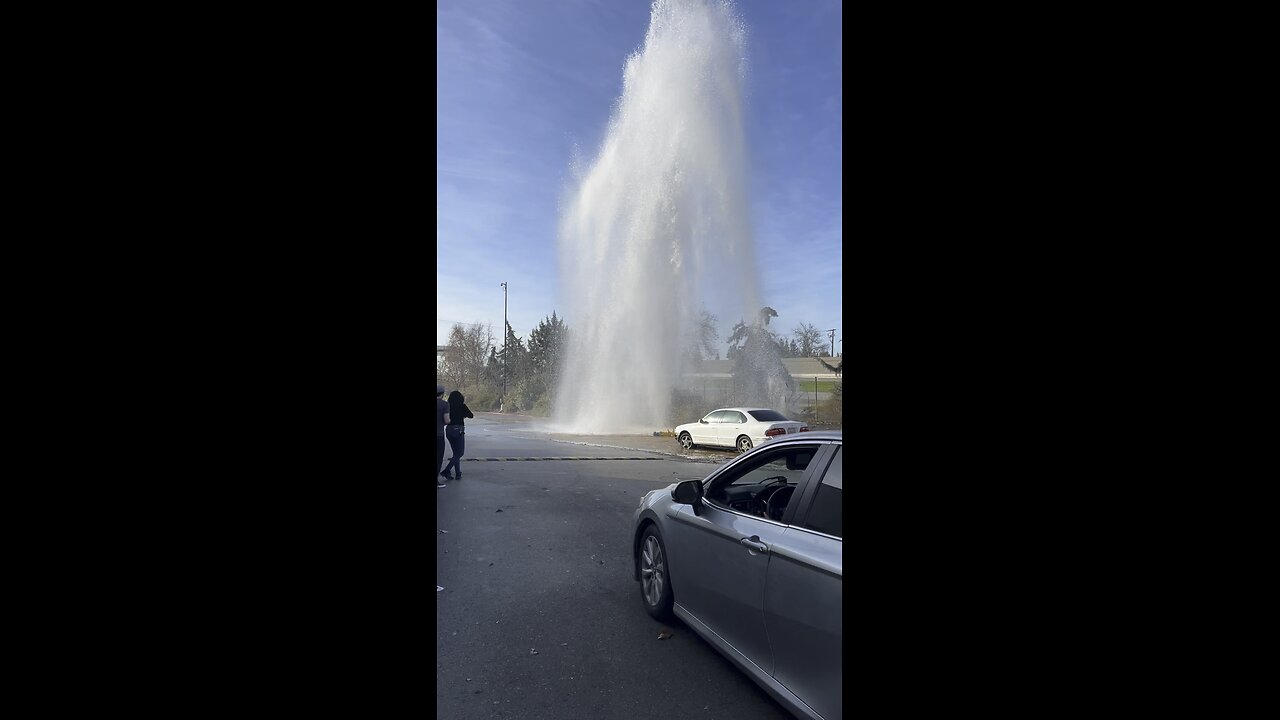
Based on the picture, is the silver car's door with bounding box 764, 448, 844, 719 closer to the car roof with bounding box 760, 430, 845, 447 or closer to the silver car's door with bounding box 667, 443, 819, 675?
the silver car's door with bounding box 667, 443, 819, 675

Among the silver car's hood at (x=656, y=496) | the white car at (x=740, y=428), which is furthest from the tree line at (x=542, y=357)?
the silver car's hood at (x=656, y=496)

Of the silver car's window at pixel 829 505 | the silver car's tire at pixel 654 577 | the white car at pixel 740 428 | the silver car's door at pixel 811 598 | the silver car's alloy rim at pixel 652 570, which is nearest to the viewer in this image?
the silver car's door at pixel 811 598

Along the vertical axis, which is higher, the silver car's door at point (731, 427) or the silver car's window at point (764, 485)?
the silver car's window at point (764, 485)

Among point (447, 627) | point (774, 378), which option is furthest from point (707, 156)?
point (447, 627)

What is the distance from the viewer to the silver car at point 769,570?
2600mm

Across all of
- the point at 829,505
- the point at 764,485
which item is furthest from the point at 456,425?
the point at 829,505

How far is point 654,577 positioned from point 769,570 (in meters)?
1.60

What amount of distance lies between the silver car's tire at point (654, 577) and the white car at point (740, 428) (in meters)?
10.3

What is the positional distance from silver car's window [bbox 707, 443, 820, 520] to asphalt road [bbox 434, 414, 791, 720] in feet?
2.92

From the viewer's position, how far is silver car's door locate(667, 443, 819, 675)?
304cm

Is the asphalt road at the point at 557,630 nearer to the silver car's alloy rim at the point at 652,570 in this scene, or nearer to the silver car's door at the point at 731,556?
the silver car's alloy rim at the point at 652,570
